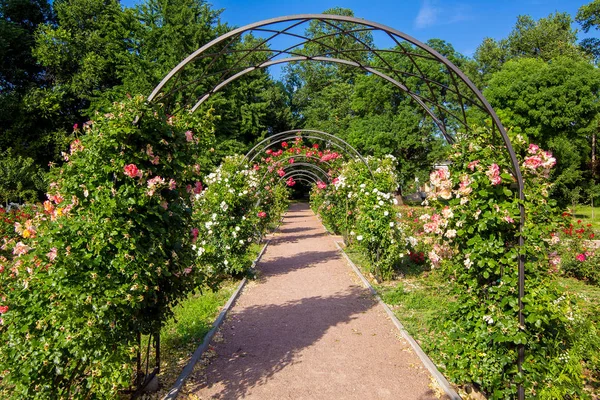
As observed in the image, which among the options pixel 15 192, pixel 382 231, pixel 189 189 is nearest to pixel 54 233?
pixel 189 189

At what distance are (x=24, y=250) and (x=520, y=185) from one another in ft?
12.5

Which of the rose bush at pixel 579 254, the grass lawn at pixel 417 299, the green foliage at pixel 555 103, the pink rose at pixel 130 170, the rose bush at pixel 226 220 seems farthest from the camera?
the green foliage at pixel 555 103

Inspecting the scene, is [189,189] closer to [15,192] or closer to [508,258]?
[508,258]

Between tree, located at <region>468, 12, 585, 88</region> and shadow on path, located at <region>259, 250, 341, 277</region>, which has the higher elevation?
tree, located at <region>468, 12, 585, 88</region>

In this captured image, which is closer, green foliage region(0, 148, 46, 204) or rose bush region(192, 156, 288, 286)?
rose bush region(192, 156, 288, 286)

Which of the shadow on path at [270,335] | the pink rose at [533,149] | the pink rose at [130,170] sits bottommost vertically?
the shadow on path at [270,335]

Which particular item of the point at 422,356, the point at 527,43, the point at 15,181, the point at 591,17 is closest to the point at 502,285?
the point at 422,356

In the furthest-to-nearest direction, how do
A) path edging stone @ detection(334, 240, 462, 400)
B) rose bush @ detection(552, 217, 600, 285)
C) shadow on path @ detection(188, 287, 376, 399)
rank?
rose bush @ detection(552, 217, 600, 285)
shadow on path @ detection(188, 287, 376, 399)
path edging stone @ detection(334, 240, 462, 400)

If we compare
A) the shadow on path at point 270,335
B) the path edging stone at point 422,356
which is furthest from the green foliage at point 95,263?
the path edging stone at point 422,356

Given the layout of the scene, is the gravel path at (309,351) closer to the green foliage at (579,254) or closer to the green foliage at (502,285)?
the green foliage at (502,285)

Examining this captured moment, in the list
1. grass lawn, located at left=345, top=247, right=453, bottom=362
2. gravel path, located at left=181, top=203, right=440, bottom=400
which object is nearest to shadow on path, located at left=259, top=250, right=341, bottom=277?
gravel path, located at left=181, top=203, right=440, bottom=400

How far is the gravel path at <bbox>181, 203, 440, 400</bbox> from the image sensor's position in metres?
3.80

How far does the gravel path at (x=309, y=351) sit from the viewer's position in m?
3.80

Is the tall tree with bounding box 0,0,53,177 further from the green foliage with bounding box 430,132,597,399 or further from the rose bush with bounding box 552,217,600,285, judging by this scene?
the rose bush with bounding box 552,217,600,285
